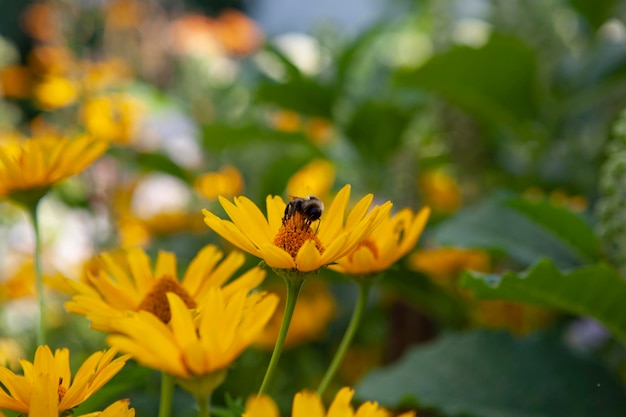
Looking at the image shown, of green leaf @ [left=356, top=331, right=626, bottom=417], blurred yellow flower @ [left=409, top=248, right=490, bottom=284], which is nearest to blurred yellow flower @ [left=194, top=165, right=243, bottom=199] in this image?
blurred yellow flower @ [left=409, top=248, right=490, bottom=284]

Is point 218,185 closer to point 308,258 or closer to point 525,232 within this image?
point 525,232

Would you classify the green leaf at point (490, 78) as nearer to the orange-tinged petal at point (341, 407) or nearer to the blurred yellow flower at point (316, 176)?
the blurred yellow flower at point (316, 176)

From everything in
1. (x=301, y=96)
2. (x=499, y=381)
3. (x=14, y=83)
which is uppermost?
(x=301, y=96)

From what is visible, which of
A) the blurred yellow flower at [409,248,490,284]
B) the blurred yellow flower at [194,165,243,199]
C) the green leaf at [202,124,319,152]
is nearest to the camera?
the blurred yellow flower at [409,248,490,284]

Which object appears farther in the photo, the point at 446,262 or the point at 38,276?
the point at 446,262

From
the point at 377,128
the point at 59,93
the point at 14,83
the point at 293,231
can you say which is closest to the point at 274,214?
the point at 293,231

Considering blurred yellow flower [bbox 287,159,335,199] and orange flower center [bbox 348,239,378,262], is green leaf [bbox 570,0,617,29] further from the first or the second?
orange flower center [bbox 348,239,378,262]
